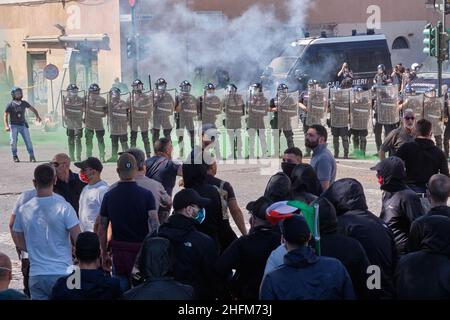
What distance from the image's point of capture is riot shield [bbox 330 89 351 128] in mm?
20000

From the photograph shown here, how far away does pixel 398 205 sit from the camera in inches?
302

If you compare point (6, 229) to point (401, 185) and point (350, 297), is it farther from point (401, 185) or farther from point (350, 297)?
point (350, 297)

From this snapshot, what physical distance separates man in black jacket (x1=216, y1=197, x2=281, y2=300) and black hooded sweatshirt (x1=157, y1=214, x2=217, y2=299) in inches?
4.5

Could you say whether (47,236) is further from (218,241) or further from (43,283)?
(218,241)

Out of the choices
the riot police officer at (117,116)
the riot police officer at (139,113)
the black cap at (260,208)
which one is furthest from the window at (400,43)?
the black cap at (260,208)

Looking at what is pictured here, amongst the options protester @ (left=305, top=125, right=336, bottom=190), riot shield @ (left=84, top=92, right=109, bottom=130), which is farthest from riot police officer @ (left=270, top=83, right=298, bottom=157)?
protester @ (left=305, top=125, right=336, bottom=190)

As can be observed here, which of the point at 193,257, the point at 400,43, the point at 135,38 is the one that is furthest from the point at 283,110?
the point at 400,43

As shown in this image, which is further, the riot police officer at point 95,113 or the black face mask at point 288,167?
the riot police officer at point 95,113

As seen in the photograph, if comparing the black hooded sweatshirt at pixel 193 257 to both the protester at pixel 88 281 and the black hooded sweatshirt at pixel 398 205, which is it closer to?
the protester at pixel 88 281

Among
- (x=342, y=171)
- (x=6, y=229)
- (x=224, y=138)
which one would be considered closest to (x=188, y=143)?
(x=224, y=138)

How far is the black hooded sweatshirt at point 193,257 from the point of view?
21.2 feet

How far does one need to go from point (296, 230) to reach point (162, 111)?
14119mm

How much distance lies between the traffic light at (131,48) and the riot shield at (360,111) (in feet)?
40.0
